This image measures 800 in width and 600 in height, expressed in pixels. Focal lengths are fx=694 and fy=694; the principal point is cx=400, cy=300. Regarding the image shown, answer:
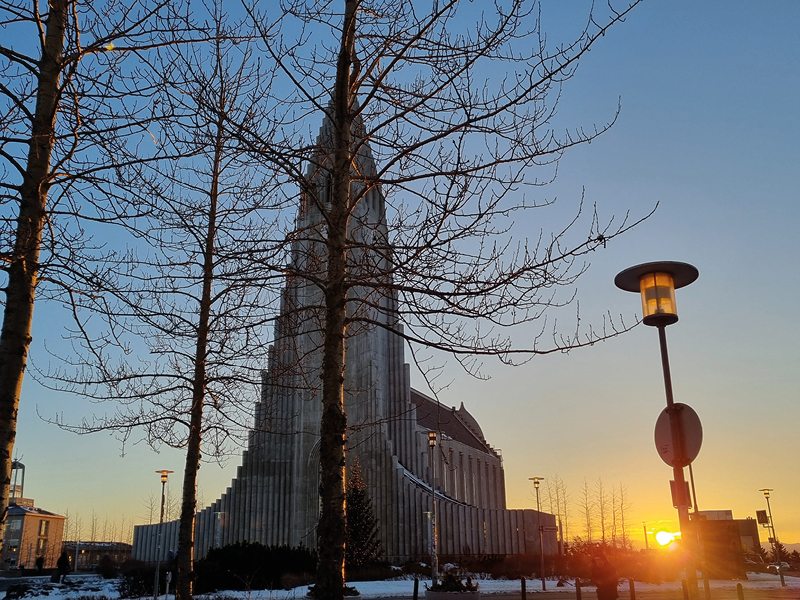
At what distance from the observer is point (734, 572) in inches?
271

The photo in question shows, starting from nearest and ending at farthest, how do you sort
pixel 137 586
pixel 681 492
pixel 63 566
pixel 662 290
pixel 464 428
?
pixel 681 492 → pixel 662 290 → pixel 137 586 → pixel 63 566 → pixel 464 428

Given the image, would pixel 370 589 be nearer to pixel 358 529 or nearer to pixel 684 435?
pixel 358 529

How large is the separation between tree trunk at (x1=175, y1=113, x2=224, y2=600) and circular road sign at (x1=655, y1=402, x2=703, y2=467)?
7.91 meters

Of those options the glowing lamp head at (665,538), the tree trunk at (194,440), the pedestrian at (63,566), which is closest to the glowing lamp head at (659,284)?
the glowing lamp head at (665,538)

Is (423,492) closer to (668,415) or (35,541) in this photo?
(668,415)

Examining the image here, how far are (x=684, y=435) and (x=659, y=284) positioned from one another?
1709 millimetres

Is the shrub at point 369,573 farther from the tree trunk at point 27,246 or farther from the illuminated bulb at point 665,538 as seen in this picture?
the tree trunk at point 27,246

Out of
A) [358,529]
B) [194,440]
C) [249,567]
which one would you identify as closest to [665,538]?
[194,440]

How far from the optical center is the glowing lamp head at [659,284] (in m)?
7.58

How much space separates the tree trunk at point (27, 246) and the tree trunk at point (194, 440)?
5122mm

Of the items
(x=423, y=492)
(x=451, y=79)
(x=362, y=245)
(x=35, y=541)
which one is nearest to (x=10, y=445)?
(x=362, y=245)

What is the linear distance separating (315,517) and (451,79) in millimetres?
39256

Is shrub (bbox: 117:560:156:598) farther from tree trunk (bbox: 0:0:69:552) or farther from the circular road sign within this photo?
the circular road sign

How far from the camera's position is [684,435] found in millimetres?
6957
